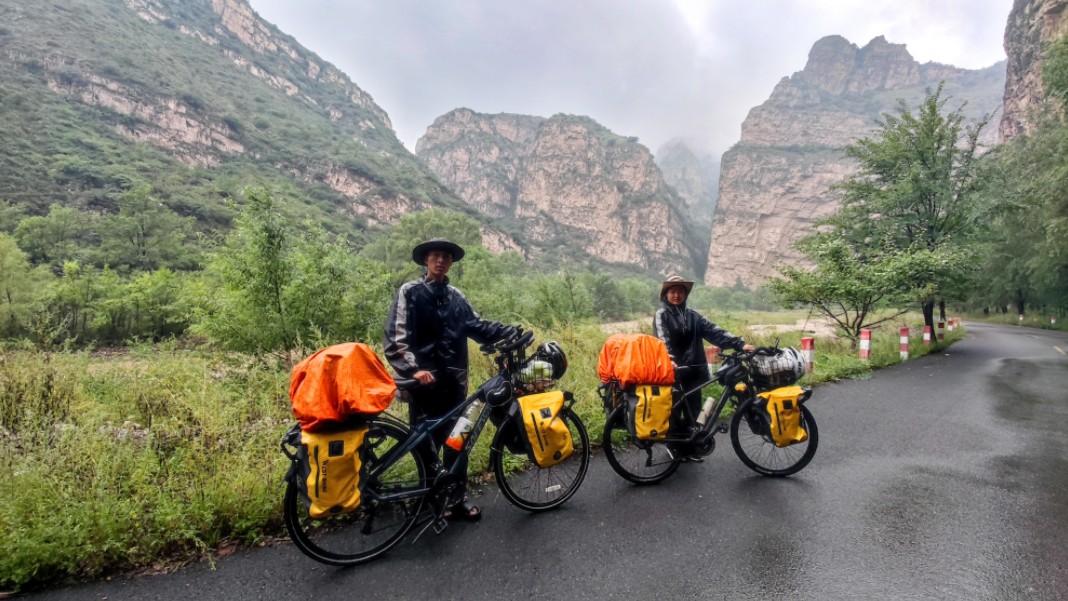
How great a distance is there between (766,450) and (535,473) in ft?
6.97

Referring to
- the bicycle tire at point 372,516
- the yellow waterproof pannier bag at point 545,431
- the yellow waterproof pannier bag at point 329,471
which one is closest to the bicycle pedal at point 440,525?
the bicycle tire at point 372,516

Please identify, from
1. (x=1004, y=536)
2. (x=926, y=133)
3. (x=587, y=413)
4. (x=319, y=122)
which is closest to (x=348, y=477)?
(x=587, y=413)

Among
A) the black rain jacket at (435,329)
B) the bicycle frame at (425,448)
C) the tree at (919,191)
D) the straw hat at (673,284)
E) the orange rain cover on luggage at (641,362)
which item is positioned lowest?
the bicycle frame at (425,448)

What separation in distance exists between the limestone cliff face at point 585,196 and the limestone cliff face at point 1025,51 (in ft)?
321

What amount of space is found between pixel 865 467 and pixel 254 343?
8.79 meters

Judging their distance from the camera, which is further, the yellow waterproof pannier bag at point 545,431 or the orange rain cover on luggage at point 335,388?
the yellow waterproof pannier bag at point 545,431

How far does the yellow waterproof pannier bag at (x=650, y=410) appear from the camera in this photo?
3.39m

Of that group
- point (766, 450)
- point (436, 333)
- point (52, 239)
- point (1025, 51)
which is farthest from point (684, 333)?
point (1025, 51)

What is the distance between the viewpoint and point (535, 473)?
3359 millimetres

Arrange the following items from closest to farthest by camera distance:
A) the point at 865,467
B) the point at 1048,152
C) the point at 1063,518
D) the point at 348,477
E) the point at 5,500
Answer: the point at 348,477, the point at 5,500, the point at 1063,518, the point at 865,467, the point at 1048,152

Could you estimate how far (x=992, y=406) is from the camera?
20.1 feet

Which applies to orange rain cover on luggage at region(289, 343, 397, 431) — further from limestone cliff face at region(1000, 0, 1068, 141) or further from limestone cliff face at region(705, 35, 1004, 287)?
limestone cliff face at region(705, 35, 1004, 287)

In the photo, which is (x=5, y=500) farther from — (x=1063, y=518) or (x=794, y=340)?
(x=794, y=340)

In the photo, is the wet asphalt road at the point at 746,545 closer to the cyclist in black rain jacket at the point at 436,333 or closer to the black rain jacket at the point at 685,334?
the cyclist in black rain jacket at the point at 436,333
